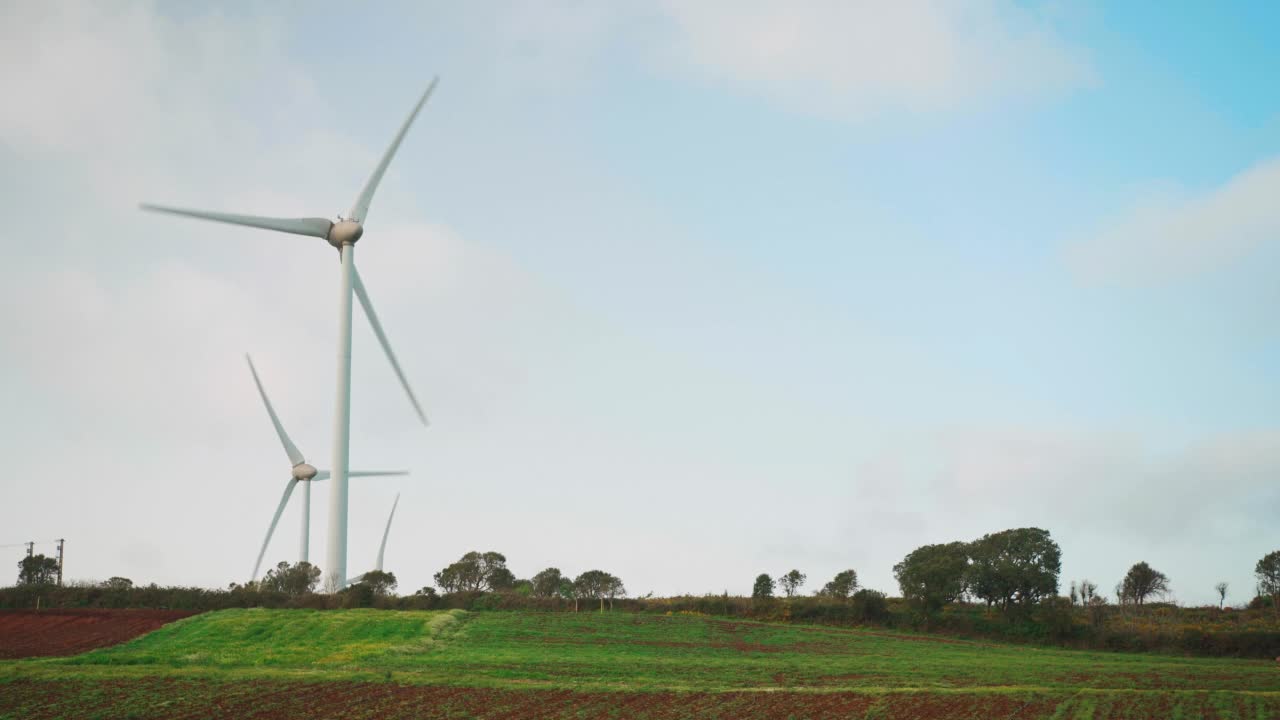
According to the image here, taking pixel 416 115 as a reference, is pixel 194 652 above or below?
below

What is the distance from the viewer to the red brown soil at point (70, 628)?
55.6 m

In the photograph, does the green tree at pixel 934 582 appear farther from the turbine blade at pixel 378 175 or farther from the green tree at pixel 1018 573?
the turbine blade at pixel 378 175

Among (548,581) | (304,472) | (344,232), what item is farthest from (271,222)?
(548,581)

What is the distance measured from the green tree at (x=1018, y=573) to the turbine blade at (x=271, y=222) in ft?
217

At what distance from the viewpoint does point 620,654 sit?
188 feet

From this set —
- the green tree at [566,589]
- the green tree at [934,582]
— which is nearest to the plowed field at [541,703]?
the green tree at [934,582]

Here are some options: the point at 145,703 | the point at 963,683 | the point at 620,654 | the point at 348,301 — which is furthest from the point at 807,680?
the point at 348,301

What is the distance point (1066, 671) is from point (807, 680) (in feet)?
51.9

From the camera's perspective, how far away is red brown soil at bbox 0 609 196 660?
55.6 meters

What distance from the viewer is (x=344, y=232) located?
Answer: 2953 inches

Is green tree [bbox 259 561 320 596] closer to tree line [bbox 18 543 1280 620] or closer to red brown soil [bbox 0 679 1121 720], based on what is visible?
tree line [bbox 18 543 1280 620]

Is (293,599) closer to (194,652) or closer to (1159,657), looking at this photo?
(194,652)

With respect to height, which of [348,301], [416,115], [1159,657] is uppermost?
[416,115]

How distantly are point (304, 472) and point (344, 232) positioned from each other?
86.4 ft
